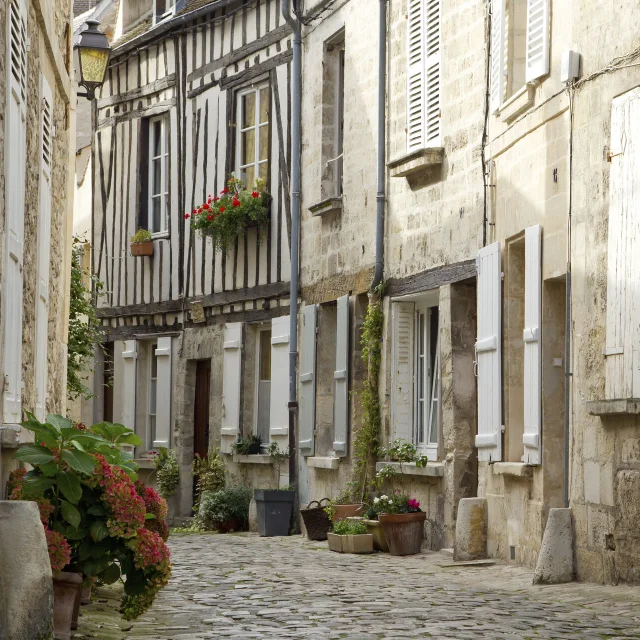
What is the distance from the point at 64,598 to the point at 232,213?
9.04m

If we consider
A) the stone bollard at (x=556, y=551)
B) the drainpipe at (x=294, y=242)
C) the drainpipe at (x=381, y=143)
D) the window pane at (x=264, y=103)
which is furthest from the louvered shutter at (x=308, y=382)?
the stone bollard at (x=556, y=551)

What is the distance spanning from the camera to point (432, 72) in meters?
11.2

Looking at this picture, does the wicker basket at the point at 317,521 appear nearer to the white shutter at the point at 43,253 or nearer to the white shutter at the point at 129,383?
the white shutter at the point at 43,253

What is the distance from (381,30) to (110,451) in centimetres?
701

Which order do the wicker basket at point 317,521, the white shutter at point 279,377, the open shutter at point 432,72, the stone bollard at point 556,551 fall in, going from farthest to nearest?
the white shutter at point 279,377, the wicker basket at point 317,521, the open shutter at point 432,72, the stone bollard at point 556,551

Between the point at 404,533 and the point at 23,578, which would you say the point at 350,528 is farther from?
the point at 23,578

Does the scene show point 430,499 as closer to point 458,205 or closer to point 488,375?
point 488,375

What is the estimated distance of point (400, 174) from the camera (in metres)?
11.4

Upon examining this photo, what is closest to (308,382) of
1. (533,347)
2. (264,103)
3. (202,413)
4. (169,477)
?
(202,413)

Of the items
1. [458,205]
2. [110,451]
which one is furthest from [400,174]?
[110,451]

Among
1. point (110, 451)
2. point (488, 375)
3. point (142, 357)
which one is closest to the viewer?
point (110, 451)

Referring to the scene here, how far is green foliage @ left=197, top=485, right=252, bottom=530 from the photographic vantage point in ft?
46.0

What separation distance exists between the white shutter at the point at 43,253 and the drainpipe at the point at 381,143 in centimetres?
381

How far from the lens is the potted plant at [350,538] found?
10.8 metres
